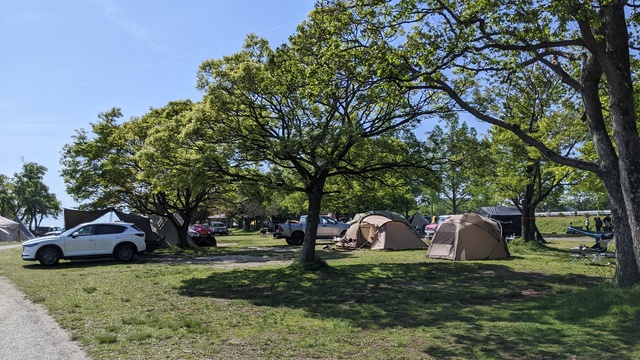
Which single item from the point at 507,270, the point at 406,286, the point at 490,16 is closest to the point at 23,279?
the point at 406,286

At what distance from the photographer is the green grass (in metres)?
5.75

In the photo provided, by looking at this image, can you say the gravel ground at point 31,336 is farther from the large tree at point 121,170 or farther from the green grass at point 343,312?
the large tree at point 121,170

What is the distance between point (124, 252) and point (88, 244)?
4.59 ft

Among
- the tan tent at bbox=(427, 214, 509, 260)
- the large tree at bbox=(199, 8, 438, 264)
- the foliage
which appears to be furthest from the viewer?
the foliage

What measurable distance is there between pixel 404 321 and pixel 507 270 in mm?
8047

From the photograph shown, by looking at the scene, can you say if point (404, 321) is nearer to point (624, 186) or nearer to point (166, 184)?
point (624, 186)

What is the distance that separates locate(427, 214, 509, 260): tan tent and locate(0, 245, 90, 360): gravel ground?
546 inches

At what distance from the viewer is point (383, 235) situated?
2288 cm

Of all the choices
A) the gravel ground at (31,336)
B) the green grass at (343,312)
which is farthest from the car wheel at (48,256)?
the gravel ground at (31,336)

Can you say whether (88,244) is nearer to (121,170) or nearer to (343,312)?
(121,170)

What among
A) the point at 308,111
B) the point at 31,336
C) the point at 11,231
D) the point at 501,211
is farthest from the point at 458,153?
the point at 11,231

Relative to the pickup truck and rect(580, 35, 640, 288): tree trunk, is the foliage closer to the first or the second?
the pickup truck

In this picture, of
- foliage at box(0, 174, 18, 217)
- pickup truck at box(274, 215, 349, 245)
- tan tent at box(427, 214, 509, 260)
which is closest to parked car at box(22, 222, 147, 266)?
tan tent at box(427, 214, 509, 260)

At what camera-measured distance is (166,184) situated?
44.9ft
